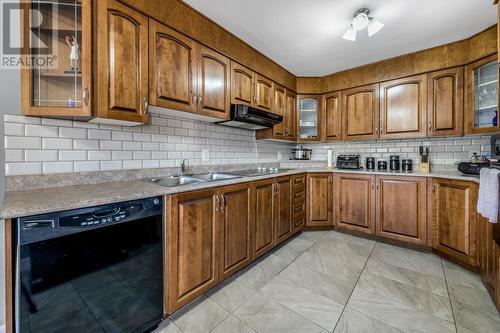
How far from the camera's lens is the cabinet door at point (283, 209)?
2367mm

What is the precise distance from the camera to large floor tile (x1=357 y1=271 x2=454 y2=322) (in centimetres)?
149

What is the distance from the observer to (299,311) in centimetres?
148

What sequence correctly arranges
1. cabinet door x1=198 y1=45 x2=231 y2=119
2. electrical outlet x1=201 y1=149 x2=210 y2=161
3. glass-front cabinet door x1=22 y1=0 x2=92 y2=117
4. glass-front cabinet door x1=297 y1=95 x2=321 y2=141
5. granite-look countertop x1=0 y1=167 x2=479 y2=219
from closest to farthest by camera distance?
granite-look countertop x1=0 y1=167 x2=479 y2=219 → glass-front cabinet door x1=22 y1=0 x2=92 y2=117 → cabinet door x1=198 y1=45 x2=231 y2=119 → electrical outlet x1=201 y1=149 x2=210 y2=161 → glass-front cabinet door x1=297 y1=95 x2=321 y2=141

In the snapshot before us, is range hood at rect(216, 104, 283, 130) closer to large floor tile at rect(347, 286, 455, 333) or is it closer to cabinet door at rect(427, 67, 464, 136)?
large floor tile at rect(347, 286, 455, 333)

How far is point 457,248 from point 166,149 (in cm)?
308

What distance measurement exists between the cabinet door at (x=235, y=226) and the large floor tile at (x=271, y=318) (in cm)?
33

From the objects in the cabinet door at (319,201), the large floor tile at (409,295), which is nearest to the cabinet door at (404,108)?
the cabinet door at (319,201)

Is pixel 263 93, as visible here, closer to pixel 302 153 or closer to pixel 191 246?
pixel 302 153

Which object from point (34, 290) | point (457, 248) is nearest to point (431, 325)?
point (457, 248)

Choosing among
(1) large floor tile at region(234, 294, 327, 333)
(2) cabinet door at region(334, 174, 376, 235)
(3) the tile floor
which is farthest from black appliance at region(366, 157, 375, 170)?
(1) large floor tile at region(234, 294, 327, 333)

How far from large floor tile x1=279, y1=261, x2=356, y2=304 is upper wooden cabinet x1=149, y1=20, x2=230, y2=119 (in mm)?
1674

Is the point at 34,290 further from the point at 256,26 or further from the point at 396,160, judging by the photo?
the point at 396,160

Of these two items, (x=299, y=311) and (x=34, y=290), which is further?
(x=299, y=311)

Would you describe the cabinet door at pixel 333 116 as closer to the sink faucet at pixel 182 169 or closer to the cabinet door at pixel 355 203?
the cabinet door at pixel 355 203
